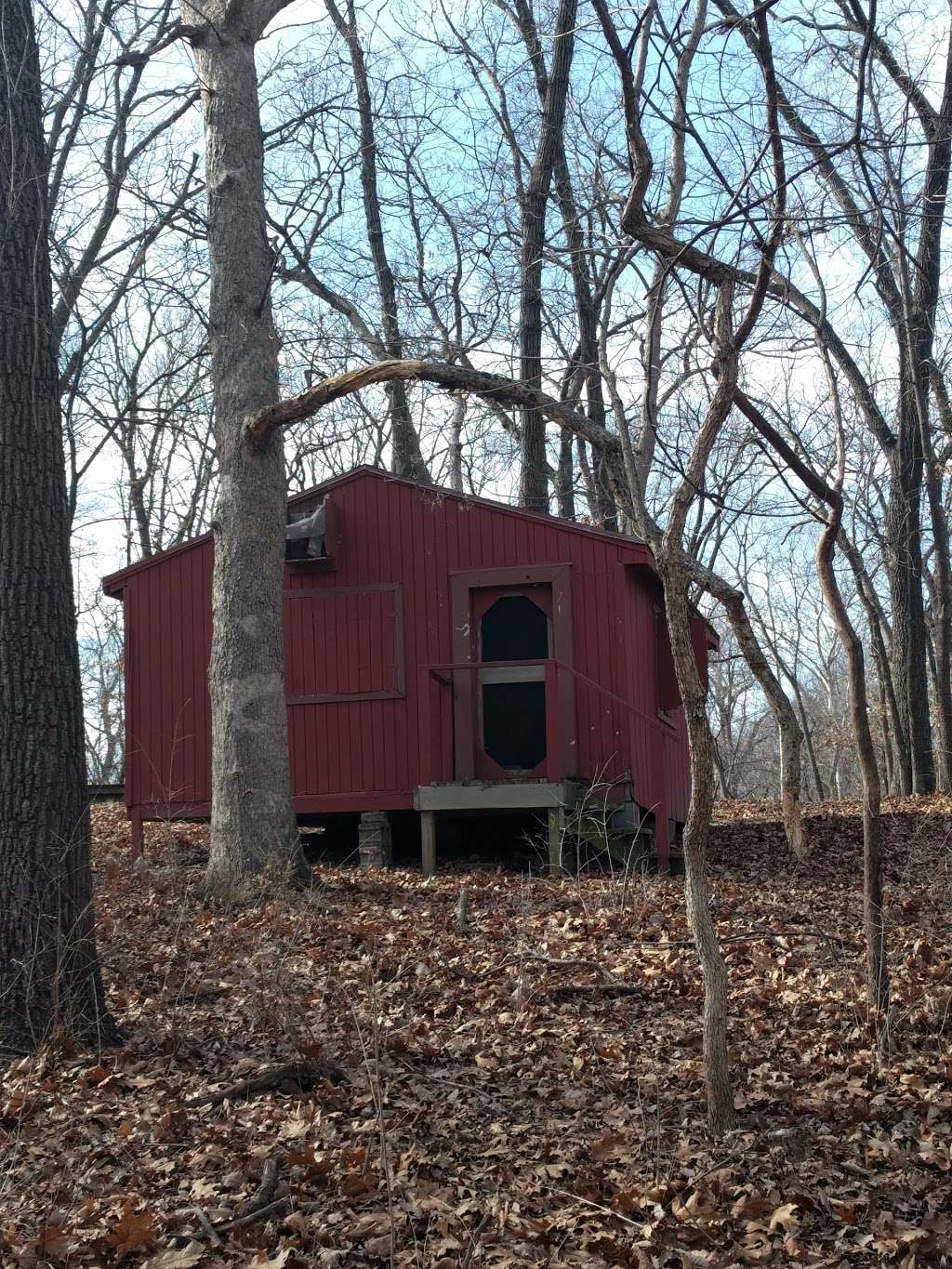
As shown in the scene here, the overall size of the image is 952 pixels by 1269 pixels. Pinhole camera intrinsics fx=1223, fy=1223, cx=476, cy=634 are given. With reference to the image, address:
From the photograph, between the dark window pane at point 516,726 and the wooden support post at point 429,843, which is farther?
the dark window pane at point 516,726

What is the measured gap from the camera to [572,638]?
42.9 ft

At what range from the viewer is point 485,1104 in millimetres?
5539

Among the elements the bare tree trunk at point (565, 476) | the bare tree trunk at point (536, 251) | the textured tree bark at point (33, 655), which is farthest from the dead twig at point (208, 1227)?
the bare tree trunk at point (565, 476)

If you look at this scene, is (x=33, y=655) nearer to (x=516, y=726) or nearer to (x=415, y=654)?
(x=415, y=654)

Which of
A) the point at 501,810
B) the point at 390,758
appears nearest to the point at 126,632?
the point at 390,758

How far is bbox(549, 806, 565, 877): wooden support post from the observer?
38.0ft

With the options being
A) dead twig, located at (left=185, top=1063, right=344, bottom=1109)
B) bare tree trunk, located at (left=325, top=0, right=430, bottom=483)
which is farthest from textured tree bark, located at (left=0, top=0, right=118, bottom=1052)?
bare tree trunk, located at (left=325, top=0, right=430, bottom=483)

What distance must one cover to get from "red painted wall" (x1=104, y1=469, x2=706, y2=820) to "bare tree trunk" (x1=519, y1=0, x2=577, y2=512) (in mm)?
1735

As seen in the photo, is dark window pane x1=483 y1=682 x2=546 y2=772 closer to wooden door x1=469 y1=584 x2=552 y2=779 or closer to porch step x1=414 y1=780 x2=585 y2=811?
wooden door x1=469 y1=584 x2=552 y2=779

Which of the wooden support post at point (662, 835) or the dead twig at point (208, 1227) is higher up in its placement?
the wooden support post at point (662, 835)

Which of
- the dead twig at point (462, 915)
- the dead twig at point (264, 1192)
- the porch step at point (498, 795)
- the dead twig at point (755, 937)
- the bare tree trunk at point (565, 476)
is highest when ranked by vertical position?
the bare tree trunk at point (565, 476)

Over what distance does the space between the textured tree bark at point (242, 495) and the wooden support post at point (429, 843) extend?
6.54ft

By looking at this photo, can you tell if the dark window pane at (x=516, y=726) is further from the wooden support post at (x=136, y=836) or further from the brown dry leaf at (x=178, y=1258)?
the brown dry leaf at (x=178, y=1258)

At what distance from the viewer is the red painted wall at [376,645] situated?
13008 millimetres
